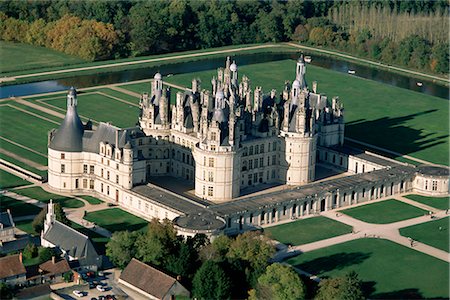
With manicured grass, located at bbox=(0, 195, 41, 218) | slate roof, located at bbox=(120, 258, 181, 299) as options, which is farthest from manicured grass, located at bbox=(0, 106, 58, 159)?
slate roof, located at bbox=(120, 258, 181, 299)

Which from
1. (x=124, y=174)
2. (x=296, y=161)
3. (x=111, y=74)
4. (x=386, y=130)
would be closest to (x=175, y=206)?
(x=124, y=174)

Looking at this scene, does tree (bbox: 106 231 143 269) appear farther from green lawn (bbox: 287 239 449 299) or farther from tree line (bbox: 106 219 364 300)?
green lawn (bbox: 287 239 449 299)

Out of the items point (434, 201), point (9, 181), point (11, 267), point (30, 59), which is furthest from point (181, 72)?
point (11, 267)

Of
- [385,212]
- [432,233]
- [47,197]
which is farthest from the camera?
[47,197]

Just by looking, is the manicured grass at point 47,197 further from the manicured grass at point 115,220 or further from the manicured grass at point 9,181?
the manicured grass at point 115,220

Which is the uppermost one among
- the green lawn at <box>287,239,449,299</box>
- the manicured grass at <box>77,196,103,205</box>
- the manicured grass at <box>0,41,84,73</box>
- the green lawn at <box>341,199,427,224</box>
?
the manicured grass at <box>0,41,84,73</box>

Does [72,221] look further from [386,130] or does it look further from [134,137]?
[386,130]

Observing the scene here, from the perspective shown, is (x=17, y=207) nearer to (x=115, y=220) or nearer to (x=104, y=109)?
(x=115, y=220)
